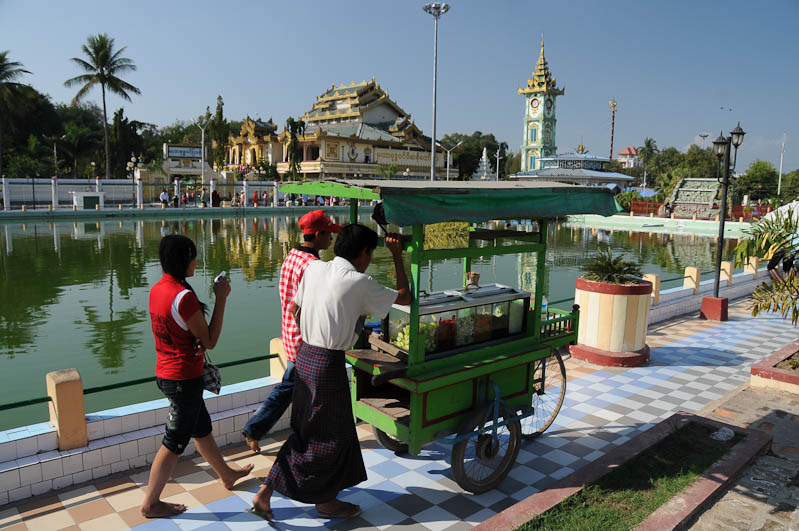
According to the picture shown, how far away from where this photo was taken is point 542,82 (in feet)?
211

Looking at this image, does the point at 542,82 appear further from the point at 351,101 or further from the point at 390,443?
the point at 390,443

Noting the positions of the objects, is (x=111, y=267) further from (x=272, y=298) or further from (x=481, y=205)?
(x=481, y=205)

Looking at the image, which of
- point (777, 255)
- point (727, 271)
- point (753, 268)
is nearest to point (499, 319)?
point (777, 255)

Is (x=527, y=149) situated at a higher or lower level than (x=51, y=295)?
higher

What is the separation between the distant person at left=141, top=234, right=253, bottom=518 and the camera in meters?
3.19

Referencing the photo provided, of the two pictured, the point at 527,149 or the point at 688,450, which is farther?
the point at 527,149

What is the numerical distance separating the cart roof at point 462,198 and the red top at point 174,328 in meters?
1.10

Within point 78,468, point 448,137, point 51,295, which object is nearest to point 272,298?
point 51,295

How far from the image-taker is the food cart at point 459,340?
350cm

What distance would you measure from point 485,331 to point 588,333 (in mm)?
3813

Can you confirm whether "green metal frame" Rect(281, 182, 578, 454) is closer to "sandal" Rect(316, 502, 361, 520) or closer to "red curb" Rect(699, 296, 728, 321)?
"sandal" Rect(316, 502, 361, 520)

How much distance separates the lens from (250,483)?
13.2 feet

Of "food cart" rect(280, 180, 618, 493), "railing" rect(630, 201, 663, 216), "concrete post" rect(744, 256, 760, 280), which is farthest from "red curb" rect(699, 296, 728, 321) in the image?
"railing" rect(630, 201, 663, 216)

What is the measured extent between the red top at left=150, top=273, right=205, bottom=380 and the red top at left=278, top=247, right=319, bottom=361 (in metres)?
0.66
